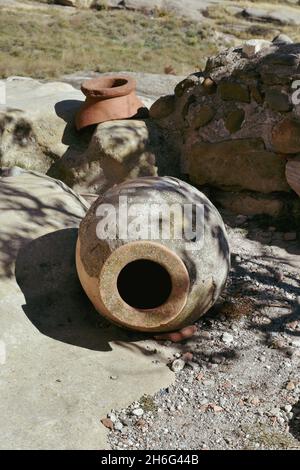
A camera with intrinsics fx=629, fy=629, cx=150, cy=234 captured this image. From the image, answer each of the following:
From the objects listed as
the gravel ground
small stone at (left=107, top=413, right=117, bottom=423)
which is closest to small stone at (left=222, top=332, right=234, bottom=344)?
the gravel ground

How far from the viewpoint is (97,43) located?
18625 mm

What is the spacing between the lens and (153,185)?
451cm

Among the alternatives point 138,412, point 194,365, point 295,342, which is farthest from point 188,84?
point 138,412

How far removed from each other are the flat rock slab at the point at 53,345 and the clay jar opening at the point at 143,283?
32 cm

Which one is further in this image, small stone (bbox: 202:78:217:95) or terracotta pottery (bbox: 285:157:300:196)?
small stone (bbox: 202:78:217:95)

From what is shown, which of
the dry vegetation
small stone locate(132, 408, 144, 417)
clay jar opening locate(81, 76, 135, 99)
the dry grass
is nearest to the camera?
small stone locate(132, 408, 144, 417)

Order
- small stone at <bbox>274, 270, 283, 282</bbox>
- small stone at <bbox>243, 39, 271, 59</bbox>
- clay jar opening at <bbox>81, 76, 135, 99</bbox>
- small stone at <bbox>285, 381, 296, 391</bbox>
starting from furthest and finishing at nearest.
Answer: clay jar opening at <bbox>81, 76, 135, 99</bbox> < small stone at <bbox>243, 39, 271, 59</bbox> < small stone at <bbox>274, 270, 283, 282</bbox> < small stone at <bbox>285, 381, 296, 391</bbox>

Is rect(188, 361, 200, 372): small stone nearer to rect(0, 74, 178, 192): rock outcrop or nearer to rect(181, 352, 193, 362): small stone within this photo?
rect(181, 352, 193, 362): small stone

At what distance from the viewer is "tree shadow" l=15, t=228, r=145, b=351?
4.48 m

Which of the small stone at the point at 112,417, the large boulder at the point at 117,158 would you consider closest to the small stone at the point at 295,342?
the small stone at the point at 112,417

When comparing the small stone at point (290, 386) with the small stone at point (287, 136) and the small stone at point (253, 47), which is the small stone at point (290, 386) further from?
the small stone at point (253, 47)

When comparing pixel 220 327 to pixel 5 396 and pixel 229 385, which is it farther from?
pixel 5 396

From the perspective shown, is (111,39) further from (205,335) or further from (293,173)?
(205,335)

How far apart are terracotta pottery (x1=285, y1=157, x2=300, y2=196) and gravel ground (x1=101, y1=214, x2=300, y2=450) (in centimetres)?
74
